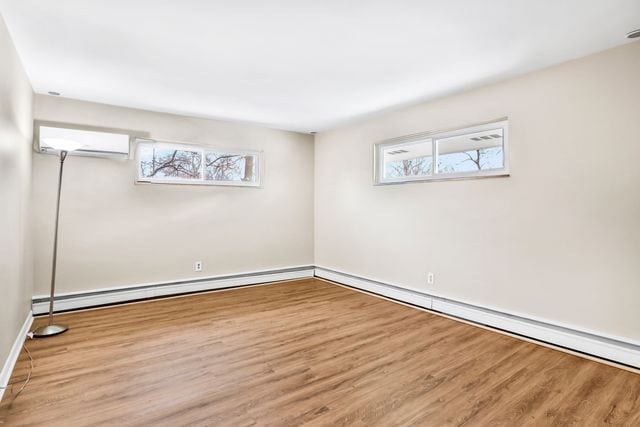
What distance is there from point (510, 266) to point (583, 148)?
115cm

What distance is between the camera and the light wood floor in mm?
1877

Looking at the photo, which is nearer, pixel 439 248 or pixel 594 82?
pixel 594 82

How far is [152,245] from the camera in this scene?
4.23 m

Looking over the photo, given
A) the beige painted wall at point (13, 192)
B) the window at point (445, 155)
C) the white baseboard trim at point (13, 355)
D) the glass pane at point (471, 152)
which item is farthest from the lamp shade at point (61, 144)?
the glass pane at point (471, 152)

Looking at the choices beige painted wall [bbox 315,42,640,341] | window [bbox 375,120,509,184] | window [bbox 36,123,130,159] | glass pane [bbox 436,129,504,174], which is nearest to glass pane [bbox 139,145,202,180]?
window [bbox 36,123,130,159]

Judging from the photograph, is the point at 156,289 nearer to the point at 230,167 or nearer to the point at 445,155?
the point at 230,167

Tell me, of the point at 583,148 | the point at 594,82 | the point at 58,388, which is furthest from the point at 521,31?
the point at 58,388

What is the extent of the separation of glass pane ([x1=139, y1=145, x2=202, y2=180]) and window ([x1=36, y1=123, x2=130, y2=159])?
0.88ft

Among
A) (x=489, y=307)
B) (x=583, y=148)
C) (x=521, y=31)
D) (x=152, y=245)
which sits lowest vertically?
(x=489, y=307)

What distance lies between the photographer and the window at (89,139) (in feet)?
11.6

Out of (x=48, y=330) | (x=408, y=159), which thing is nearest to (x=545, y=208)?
(x=408, y=159)

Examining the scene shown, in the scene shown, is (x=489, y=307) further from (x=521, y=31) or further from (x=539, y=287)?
(x=521, y=31)

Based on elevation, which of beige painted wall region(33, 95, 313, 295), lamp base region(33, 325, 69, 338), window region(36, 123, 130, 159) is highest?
window region(36, 123, 130, 159)

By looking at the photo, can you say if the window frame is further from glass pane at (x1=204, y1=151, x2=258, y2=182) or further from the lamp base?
the lamp base
